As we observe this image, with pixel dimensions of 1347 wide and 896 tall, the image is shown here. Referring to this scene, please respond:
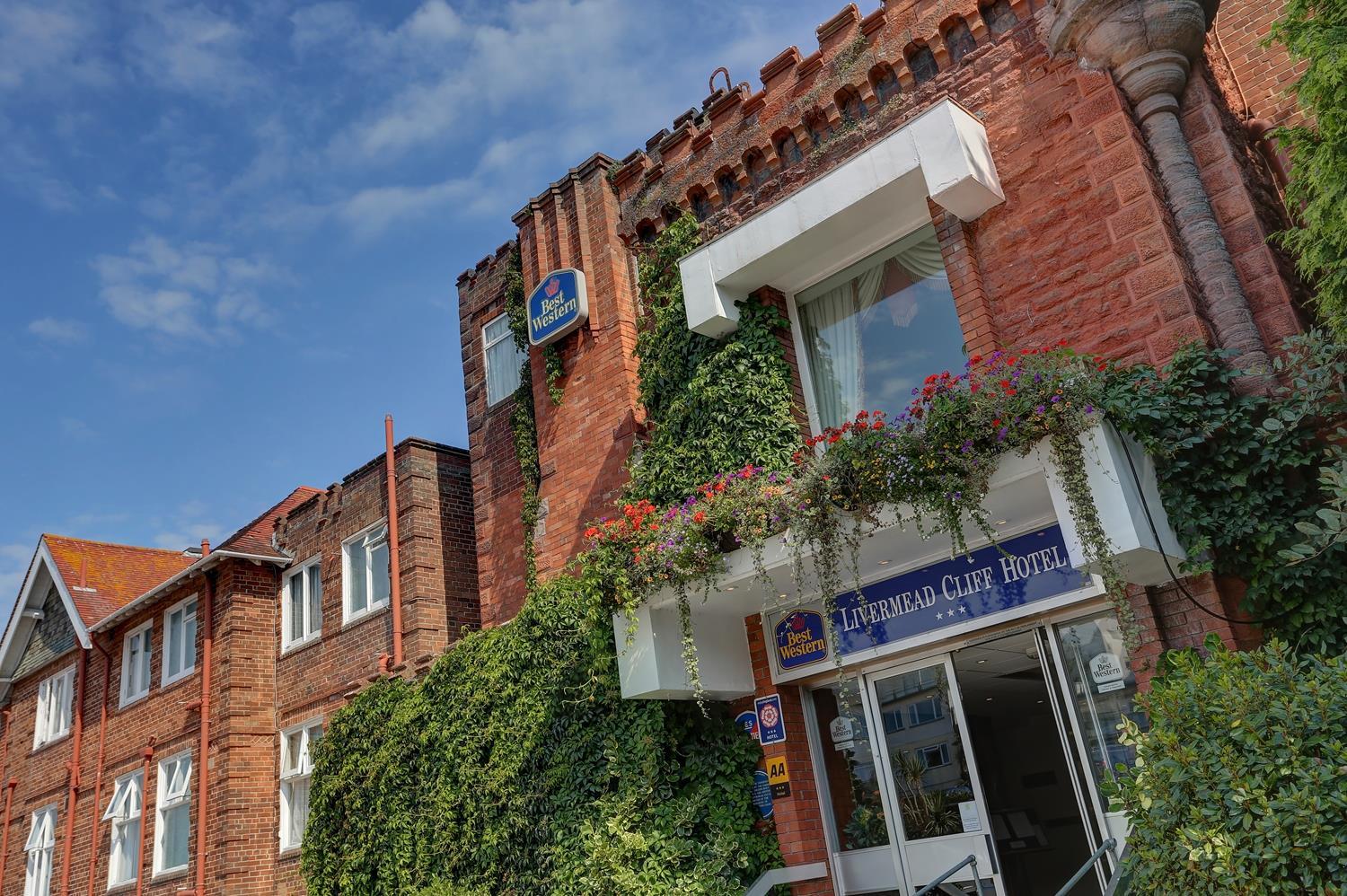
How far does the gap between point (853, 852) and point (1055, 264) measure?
18.0 ft

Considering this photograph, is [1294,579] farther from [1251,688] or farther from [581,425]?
[581,425]

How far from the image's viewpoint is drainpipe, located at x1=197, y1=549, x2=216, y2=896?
16.6m

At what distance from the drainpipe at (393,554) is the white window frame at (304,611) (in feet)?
5.08

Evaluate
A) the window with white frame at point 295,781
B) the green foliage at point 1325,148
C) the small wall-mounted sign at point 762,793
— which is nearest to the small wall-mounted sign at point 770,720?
the small wall-mounted sign at point 762,793

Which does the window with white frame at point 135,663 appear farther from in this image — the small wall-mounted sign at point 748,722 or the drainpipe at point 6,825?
the small wall-mounted sign at point 748,722

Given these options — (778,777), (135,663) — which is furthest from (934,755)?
(135,663)

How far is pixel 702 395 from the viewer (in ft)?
35.2

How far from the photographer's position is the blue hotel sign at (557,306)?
42.0 ft

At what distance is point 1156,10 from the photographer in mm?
8703

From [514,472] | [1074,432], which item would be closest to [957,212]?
[1074,432]

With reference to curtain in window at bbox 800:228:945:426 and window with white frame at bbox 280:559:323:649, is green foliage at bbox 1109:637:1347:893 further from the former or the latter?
window with white frame at bbox 280:559:323:649

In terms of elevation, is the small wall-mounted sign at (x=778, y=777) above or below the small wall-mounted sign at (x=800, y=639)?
below

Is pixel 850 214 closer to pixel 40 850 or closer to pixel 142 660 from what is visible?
pixel 142 660

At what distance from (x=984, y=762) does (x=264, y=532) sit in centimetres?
1420
